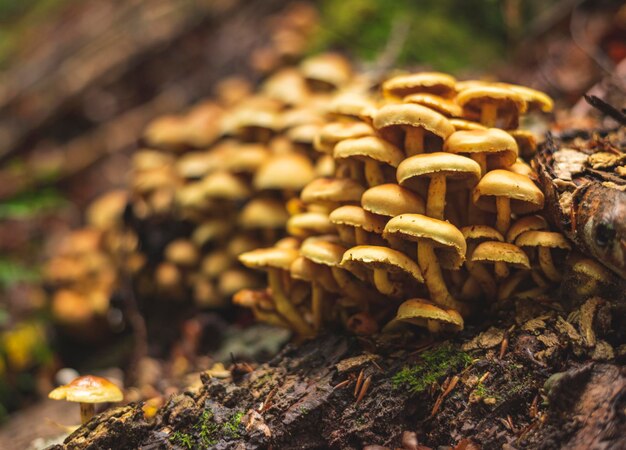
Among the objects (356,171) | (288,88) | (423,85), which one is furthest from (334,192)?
(288,88)

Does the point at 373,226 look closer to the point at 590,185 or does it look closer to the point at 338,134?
the point at 338,134

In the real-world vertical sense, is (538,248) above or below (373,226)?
below

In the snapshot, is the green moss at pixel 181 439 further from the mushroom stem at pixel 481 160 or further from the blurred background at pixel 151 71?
the blurred background at pixel 151 71

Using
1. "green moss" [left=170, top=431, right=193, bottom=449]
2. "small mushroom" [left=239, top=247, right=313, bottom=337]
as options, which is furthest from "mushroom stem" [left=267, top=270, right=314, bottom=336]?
"green moss" [left=170, top=431, right=193, bottom=449]

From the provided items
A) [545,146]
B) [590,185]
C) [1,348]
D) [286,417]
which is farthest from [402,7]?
[1,348]

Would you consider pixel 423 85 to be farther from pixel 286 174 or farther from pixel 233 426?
pixel 233 426

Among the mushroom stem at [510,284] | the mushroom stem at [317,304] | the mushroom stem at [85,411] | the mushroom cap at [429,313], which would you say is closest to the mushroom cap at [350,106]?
the mushroom stem at [317,304]
